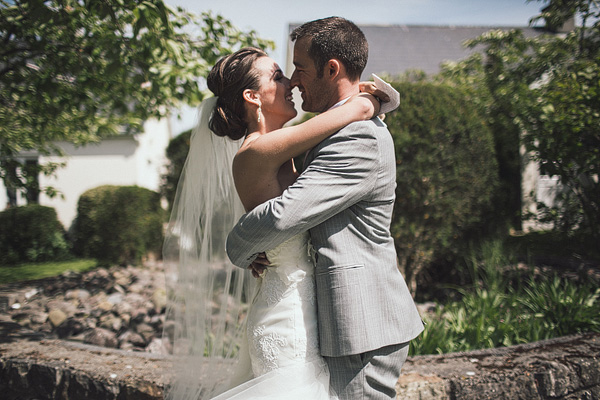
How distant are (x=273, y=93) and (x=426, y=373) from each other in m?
1.95

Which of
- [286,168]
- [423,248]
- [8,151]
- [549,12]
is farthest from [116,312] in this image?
[549,12]

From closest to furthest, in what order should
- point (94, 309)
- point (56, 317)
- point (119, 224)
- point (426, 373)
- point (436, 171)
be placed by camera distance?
1. point (426, 373)
2. point (436, 171)
3. point (56, 317)
4. point (94, 309)
5. point (119, 224)

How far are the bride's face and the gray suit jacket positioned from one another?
1.09 feet

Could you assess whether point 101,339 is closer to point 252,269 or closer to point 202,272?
point 202,272

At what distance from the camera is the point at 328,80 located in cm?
182

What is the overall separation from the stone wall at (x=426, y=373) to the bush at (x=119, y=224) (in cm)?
640

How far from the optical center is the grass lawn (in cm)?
922

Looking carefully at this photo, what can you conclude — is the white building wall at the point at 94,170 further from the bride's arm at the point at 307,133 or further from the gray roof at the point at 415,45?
the bride's arm at the point at 307,133

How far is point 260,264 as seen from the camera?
71.5 inches

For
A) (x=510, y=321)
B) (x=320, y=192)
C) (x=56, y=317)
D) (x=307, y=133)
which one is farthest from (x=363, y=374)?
(x=56, y=317)

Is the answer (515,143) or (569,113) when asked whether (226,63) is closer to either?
(569,113)

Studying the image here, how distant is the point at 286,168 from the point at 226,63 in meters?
0.53

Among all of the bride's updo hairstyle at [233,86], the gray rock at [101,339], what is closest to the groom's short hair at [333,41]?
the bride's updo hairstyle at [233,86]

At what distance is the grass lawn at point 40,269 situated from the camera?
922 cm
